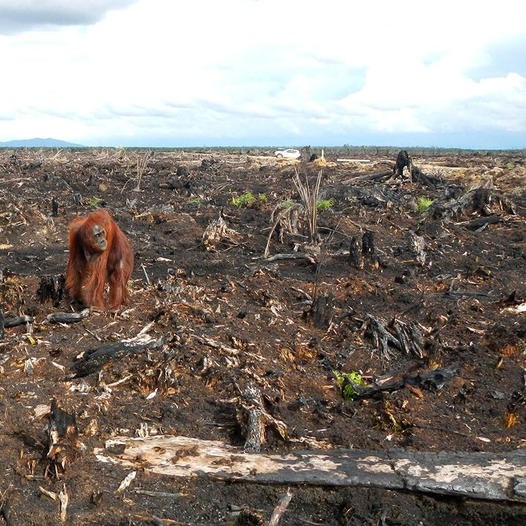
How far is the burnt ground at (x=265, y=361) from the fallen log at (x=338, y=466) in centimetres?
7

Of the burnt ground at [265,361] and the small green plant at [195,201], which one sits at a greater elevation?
the small green plant at [195,201]

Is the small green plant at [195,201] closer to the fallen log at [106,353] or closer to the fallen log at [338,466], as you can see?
the fallen log at [106,353]

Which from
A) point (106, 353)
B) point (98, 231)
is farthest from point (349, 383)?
point (98, 231)

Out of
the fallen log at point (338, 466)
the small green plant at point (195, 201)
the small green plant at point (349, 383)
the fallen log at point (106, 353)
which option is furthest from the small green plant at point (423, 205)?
the fallen log at point (338, 466)

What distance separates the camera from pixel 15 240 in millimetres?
10977

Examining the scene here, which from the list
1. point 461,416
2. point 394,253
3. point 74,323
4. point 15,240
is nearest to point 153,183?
point 15,240

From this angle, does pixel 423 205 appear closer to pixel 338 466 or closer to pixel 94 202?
pixel 94 202

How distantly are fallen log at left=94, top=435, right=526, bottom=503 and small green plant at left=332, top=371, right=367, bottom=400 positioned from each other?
3.43ft

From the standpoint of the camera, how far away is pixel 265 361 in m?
6.00

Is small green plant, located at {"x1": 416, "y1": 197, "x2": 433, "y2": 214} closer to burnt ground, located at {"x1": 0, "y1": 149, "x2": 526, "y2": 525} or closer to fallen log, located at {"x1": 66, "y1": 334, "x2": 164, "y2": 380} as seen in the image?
burnt ground, located at {"x1": 0, "y1": 149, "x2": 526, "y2": 525}

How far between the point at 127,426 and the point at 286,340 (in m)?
2.23

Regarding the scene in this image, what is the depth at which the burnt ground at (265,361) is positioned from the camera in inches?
161

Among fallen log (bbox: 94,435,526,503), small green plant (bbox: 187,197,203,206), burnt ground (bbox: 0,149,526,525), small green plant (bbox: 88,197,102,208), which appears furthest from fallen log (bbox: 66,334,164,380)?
small green plant (bbox: 187,197,203,206)

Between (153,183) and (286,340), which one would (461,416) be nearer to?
(286,340)
